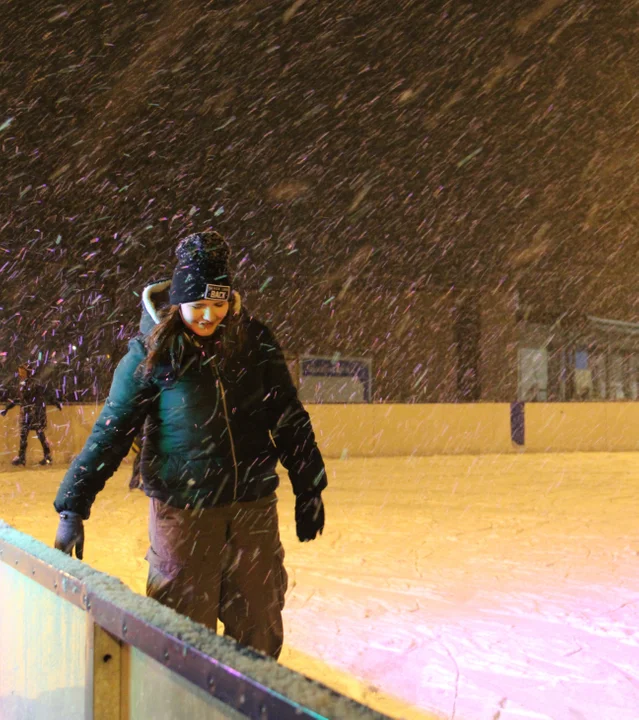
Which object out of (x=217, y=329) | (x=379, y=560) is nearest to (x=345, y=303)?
(x=379, y=560)

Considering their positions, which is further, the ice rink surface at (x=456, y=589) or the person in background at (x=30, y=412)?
the person in background at (x=30, y=412)

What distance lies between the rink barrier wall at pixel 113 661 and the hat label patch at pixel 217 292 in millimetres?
767

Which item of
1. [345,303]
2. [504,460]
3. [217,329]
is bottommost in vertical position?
[504,460]

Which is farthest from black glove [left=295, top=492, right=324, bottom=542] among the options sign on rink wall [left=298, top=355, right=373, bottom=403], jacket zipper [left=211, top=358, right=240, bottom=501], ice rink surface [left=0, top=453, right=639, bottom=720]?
sign on rink wall [left=298, top=355, right=373, bottom=403]

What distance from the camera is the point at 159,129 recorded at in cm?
1313

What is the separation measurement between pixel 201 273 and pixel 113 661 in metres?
1.02

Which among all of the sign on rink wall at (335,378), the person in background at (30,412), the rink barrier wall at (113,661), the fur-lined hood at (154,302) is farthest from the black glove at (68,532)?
the sign on rink wall at (335,378)

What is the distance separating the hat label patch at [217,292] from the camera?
201 cm

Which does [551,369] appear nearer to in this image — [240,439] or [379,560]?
[379,560]

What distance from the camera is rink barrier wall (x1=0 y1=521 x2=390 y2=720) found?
1.02 m

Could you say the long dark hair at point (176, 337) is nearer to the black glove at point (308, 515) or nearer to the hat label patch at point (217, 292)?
the hat label patch at point (217, 292)

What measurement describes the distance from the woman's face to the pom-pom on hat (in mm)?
15

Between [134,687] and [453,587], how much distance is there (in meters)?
3.11

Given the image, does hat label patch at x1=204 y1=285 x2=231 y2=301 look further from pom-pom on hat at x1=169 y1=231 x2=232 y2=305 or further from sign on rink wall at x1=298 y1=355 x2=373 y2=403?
sign on rink wall at x1=298 y1=355 x2=373 y2=403
